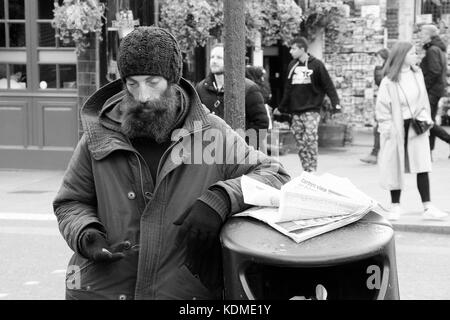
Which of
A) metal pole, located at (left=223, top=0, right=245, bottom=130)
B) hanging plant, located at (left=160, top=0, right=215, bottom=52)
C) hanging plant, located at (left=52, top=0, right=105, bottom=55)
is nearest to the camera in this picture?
metal pole, located at (left=223, top=0, right=245, bottom=130)

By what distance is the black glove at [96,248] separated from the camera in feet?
8.29

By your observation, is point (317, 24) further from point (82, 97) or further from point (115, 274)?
point (115, 274)

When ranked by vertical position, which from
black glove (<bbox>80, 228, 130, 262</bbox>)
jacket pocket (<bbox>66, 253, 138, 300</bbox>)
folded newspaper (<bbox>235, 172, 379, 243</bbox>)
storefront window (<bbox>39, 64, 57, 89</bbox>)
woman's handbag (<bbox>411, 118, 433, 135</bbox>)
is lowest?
jacket pocket (<bbox>66, 253, 138, 300</bbox>)

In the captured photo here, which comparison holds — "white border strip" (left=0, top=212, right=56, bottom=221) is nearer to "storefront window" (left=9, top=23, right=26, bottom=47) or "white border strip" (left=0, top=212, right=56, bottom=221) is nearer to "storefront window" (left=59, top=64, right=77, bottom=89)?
Answer: "storefront window" (left=59, top=64, right=77, bottom=89)

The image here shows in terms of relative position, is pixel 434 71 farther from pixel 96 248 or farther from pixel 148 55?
pixel 96 248

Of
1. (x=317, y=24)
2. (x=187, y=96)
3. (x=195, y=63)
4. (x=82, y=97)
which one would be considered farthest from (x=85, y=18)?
(x=187, y=96)

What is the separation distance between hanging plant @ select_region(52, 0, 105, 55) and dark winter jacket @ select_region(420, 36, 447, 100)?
5.53 metres

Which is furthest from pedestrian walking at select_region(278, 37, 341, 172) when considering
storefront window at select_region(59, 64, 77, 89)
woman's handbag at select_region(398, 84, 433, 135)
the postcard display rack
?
the postcard display rack

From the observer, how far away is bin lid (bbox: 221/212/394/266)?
7.28 feet

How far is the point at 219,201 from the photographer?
247 centimetres

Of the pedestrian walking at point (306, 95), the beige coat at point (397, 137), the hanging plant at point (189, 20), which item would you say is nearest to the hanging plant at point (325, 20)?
the hanging plant at point (189, 20)

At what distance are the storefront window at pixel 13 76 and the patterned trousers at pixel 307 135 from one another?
4.64 meters

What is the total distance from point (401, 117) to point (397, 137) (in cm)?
21

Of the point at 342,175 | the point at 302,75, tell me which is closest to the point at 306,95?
the point at 302,75
